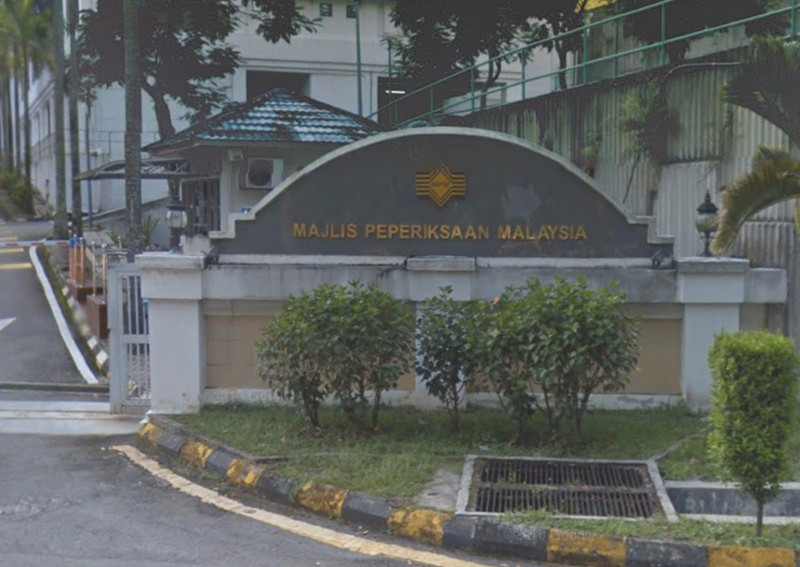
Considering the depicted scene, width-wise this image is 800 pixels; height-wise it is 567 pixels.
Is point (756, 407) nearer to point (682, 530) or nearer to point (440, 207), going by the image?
point (682, 530)

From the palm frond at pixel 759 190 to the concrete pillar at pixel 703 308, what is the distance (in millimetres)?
287

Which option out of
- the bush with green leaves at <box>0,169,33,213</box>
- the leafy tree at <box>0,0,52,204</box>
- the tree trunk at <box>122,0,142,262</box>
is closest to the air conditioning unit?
the tree trunk at <box>122,0,142,262</box>

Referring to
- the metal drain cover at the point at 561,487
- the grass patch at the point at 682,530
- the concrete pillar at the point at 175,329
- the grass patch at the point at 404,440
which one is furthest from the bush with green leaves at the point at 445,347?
the concrete pillar at the point at 175,329

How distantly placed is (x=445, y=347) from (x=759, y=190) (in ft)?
10.1

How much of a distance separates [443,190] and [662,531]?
426 centimetres

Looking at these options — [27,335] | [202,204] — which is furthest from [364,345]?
[202,204]

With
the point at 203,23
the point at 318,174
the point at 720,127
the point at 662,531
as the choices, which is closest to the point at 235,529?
the point at 662,531

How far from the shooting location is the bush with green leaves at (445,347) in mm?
8164

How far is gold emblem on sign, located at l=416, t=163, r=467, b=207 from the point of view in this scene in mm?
9359

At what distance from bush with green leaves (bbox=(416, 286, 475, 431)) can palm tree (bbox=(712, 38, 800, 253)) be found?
7.99ft

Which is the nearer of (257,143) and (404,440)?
(404,440)

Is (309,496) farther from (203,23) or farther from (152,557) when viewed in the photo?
(203,23)

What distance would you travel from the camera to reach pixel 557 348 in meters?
7.56

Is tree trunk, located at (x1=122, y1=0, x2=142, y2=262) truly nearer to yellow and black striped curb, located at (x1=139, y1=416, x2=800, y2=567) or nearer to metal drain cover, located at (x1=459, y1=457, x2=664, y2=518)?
yellow and black striped curb, located at (x1=139, y1=416, x2=800, y2=567)
